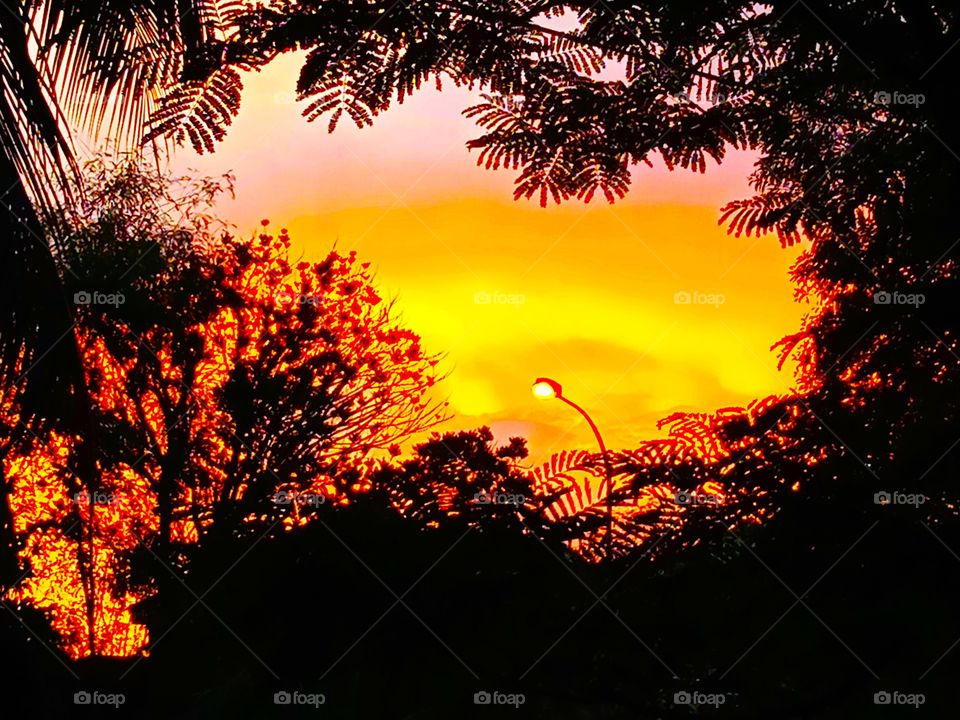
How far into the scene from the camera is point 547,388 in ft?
10.8

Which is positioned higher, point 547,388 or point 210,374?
point 210,374

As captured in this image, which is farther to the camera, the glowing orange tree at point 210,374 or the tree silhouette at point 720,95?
the glowing orange tree at point 210,374

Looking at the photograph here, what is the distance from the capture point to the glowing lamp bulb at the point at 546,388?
3.00 m

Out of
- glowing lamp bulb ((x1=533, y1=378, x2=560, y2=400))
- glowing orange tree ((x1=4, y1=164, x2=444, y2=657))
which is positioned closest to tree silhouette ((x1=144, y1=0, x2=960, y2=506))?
glowing lamp bulb ((x1=533, y1=378, x2=560, y2=400))

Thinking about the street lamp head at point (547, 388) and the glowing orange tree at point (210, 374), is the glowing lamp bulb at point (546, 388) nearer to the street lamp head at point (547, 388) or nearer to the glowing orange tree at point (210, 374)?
the street lamp head at point (547, 388)

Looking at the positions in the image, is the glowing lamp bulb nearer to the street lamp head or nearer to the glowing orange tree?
the street lamp head

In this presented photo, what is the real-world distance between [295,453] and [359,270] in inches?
185

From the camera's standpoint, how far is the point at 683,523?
5.23 feet

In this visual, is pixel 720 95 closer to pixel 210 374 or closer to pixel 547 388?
pixel 547 388

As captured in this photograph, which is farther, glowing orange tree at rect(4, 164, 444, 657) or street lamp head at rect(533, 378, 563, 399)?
glowing orange tree at rect(4, 164, 444, 657)

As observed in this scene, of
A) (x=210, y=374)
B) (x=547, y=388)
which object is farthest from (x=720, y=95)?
(x=210, y=374)

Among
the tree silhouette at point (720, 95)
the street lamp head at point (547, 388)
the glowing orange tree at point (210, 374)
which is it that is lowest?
the street lamp head at point (547, 388)

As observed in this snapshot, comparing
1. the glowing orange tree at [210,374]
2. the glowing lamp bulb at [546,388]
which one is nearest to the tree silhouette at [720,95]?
the glowing lamp bulb at [546,388]

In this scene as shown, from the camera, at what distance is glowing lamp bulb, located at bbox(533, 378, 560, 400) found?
3.00m
